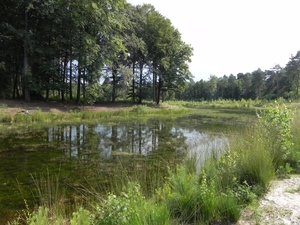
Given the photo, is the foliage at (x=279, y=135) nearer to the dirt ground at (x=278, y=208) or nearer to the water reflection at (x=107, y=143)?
the dirt ground at (x=278, y=208)

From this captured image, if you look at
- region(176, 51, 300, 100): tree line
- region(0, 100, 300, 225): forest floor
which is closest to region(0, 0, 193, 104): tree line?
region(0, 100, 300, 225): forest floor

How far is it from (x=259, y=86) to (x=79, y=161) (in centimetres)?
7145

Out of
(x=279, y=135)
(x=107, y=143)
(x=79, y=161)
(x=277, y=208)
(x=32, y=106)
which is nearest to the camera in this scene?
(x=277, y=208)

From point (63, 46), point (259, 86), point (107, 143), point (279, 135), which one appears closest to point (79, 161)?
point (107, 143)

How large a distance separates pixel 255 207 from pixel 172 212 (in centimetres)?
115

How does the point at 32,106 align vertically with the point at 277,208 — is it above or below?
above

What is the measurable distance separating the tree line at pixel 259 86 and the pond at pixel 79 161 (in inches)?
1352

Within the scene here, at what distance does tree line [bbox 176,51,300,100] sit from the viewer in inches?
2037

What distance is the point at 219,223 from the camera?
2.91 metres

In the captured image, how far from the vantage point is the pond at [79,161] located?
4.30 m

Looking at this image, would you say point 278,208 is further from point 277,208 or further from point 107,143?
point 107,143

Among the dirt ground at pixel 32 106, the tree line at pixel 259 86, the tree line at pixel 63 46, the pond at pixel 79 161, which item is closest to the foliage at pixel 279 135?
the pond at pixel 79 161

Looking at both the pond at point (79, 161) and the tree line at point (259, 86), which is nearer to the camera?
the pond at point (79, 161)

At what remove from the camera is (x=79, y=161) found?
21.7 feet
